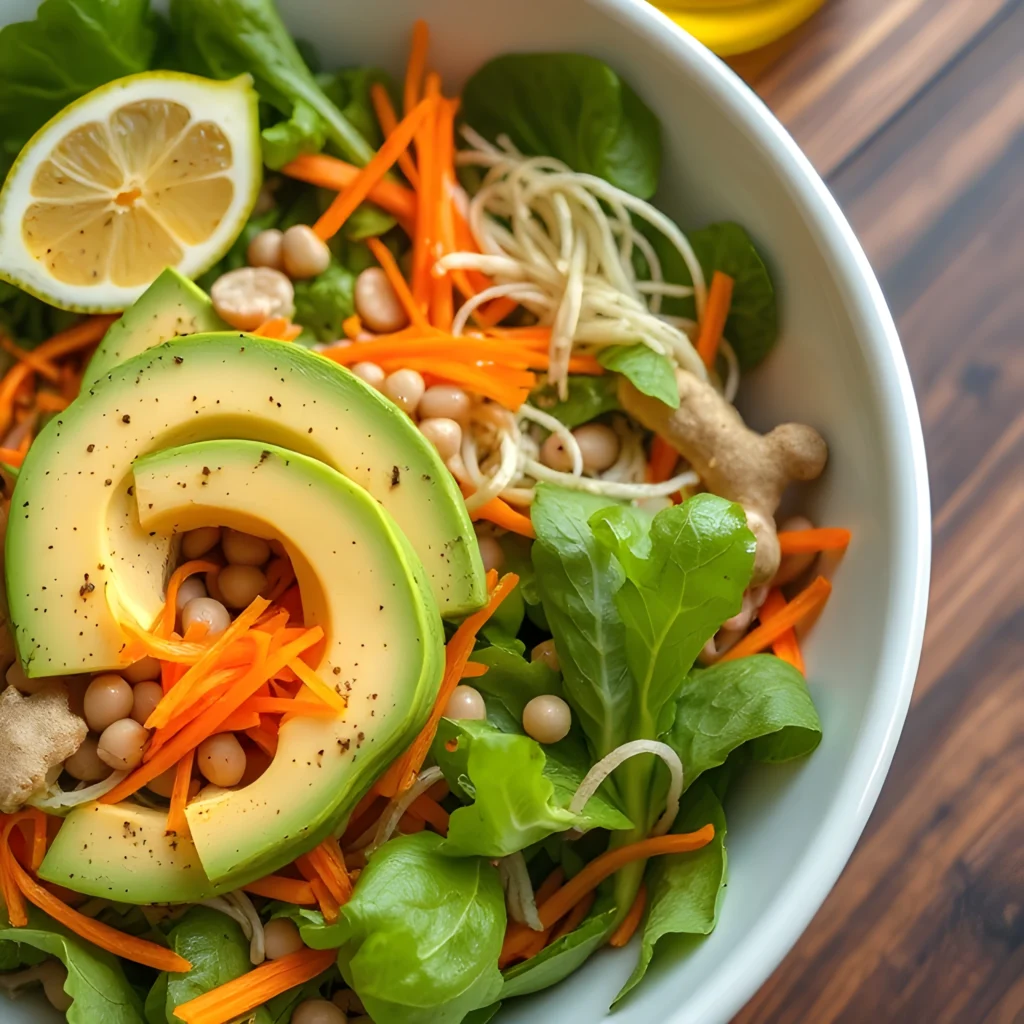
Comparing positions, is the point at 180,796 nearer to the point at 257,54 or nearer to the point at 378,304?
the point at 378,304

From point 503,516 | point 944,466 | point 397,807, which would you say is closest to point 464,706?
point 397,807

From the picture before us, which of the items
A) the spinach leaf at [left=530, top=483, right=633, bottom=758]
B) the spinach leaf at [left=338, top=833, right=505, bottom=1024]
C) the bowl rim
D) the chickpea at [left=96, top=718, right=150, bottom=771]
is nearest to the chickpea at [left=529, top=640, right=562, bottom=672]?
the spinach leaf at [left=530, top=483, right=633, bottom=758]

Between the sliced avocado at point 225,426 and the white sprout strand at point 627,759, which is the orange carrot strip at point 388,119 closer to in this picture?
Result: the sliced avocado at point 225,426

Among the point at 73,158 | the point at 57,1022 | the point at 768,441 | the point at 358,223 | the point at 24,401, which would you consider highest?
the point at 768,441

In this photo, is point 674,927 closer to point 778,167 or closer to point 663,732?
point 663,732

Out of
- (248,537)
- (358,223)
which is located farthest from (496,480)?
(358,223)

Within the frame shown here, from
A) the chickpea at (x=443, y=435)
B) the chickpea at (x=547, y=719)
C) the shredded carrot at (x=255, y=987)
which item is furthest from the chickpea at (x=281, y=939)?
the chickpea at (x=443, y=435)

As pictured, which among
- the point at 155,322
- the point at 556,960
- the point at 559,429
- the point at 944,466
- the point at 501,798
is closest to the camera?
the point at 501,798
